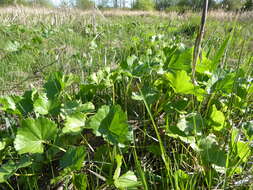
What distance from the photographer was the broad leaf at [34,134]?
500 millimetres

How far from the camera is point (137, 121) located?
70 cm

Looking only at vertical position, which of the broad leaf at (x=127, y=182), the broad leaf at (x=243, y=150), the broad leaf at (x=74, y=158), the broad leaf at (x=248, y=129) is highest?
the broad leaf at (x=248, y=129)

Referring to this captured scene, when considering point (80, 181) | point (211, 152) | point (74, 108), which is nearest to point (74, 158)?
point (80, 181)

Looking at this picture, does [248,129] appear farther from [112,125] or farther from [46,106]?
[46,106]

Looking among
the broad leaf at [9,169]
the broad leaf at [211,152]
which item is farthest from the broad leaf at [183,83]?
the broad leaf at [9,169]

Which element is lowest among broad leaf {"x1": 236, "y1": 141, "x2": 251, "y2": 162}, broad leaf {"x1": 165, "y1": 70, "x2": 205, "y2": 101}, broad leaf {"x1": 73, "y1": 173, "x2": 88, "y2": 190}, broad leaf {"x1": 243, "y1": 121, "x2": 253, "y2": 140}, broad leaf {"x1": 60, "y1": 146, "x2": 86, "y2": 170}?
broad leaf {"x1": 73, "y1": 173, "x2": 88, "y2": 190}

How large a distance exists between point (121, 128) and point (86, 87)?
10.2 inches

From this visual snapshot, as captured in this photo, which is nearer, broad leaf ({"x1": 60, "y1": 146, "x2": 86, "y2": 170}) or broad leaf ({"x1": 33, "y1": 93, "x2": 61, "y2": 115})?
broad leaf ({"x1": 60, "y1": 146, "x2": 86, "y2": 170})

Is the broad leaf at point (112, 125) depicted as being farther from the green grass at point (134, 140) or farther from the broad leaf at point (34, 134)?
the broad leaf at point (34, 134)

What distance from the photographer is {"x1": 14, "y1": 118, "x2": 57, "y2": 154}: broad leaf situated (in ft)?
1.64

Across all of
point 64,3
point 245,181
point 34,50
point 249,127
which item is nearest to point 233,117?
point 249,127

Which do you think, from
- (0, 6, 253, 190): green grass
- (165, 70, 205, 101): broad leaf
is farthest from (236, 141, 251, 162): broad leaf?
(165, 70, 205, 101): broad leaf

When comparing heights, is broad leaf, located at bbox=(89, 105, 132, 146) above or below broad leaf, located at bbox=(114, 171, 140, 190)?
above

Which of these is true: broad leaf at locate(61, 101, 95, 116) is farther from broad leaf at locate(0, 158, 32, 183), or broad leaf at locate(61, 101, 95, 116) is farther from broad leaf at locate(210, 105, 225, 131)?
broad leaf at locate(210, 105, 225, 131)
